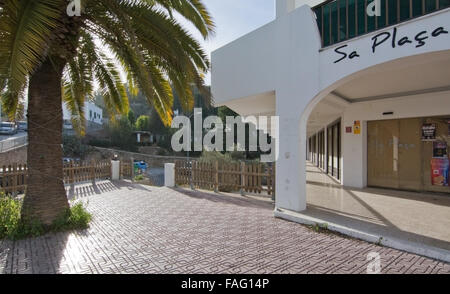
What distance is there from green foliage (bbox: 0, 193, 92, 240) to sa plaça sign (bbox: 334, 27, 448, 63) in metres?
6.96

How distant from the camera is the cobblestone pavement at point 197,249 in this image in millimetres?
3816

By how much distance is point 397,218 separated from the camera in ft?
19.5

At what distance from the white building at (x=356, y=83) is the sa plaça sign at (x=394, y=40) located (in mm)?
17

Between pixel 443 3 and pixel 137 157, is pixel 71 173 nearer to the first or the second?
pixel 443 3

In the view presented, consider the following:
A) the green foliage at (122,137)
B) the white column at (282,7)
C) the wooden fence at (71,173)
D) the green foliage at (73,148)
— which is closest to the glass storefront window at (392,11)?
the white column at (282,7)

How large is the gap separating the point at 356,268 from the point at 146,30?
5.64 m

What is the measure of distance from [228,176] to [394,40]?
702cm

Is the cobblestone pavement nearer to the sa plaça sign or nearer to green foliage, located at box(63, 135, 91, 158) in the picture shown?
the sa plaça sign

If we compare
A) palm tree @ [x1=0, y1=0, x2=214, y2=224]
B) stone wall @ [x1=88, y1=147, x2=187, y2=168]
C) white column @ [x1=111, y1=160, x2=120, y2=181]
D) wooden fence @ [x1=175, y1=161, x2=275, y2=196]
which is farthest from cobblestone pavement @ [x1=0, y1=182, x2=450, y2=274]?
stone wall @ [x1=88, y1=147, x2=187, y2=168]

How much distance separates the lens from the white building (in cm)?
509

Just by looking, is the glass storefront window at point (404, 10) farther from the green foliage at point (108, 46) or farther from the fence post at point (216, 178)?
the fence post at point (216, 178)

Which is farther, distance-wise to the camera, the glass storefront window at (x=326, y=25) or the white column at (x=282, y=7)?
the white column at (x=282, y=7)

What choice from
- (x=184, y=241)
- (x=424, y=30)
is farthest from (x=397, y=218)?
(x=184, y=241)
